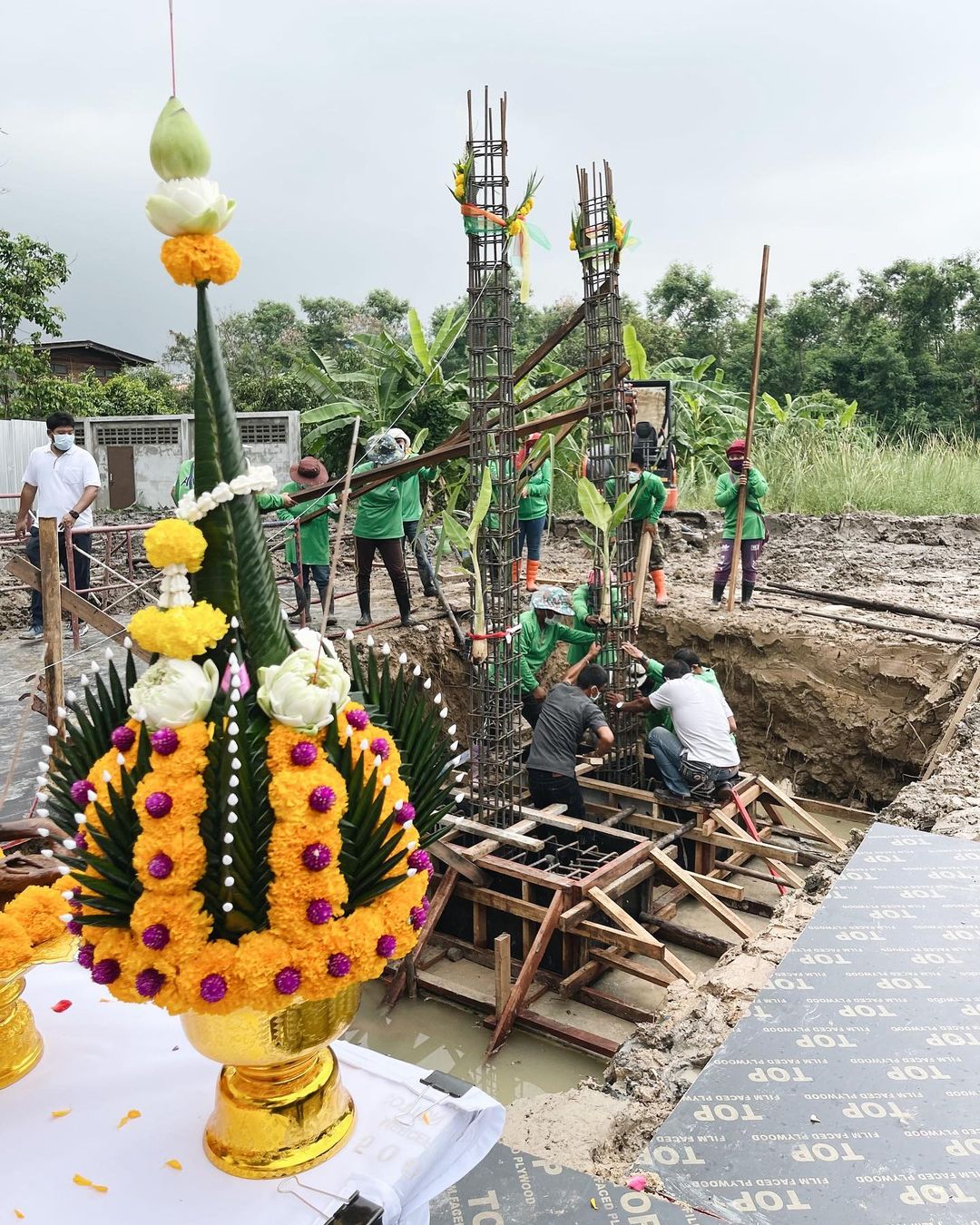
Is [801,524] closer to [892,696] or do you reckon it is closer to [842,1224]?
[892,696]

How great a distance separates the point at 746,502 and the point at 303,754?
7738 millimetres

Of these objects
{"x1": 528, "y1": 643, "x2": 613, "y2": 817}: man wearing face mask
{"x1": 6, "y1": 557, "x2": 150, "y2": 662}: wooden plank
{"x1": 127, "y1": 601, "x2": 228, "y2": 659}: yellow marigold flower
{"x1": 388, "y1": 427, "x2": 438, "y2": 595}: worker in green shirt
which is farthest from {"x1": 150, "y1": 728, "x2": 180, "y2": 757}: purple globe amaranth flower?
{"x1": 388, "y1": 427, "x2": 438, "y2": 595}: worker in green shirt

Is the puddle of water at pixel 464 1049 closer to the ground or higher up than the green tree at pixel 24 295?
closer to the ground

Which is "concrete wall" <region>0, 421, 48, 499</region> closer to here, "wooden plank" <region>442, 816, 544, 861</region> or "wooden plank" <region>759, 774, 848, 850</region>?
"wooden plank" <region>442, 816, 544, 861</region>

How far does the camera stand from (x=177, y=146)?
1374 millimetres

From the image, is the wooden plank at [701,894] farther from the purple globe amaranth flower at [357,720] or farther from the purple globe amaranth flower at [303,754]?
the purple globe amaranth flower at [303,754]

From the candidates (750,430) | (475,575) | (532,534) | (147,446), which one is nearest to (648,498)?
(750,430)

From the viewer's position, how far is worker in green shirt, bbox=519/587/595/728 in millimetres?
6918

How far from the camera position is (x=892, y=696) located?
26.3ft

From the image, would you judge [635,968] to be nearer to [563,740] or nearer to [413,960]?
[413,960]

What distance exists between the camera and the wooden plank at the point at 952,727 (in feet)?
21.6

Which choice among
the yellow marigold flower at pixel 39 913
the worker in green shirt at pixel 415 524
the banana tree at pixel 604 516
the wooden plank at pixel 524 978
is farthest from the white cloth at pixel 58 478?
the yellow marigold flower at pixel 39 913

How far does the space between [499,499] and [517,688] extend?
1304 mm

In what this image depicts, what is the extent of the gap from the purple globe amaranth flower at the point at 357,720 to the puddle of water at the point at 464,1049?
13.5ft
